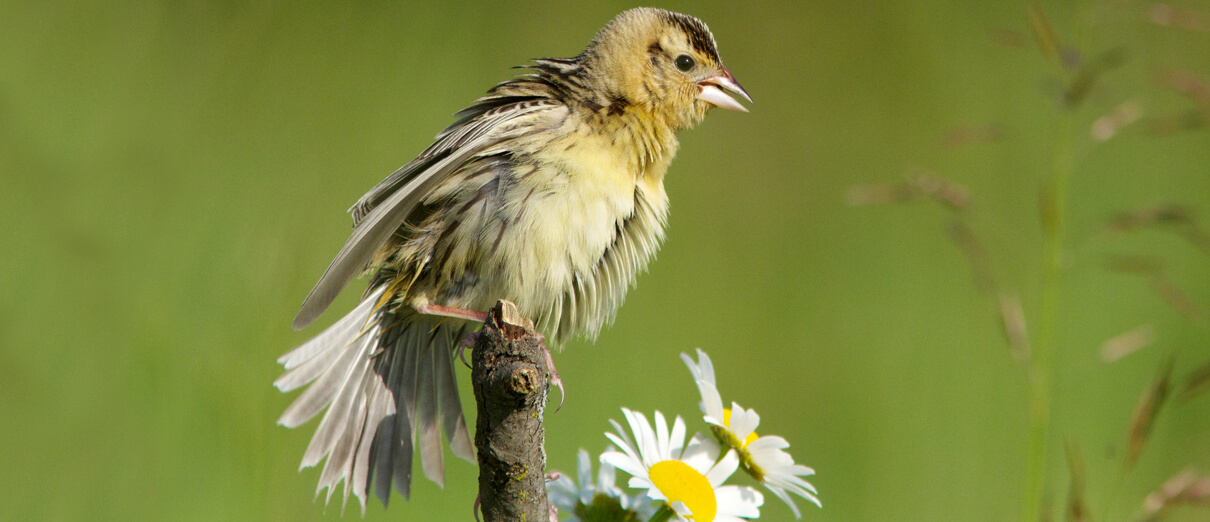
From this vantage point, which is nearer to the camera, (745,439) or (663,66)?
(745,439)

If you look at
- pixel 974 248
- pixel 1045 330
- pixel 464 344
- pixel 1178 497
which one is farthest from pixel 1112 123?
pixel 464 344

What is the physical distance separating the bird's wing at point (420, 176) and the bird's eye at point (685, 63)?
0.43 m

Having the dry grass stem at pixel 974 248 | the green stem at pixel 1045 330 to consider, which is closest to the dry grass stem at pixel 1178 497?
the green stem at pixel 1045 330

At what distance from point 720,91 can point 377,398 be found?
1.35 meters

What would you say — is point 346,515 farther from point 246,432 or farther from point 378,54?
point 378,54

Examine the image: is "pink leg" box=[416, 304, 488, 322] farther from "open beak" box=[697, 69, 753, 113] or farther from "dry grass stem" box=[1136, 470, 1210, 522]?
"dry grass stem" box=[1136, 470, 1210, 522]

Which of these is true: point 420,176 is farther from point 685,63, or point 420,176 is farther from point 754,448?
point 754,448

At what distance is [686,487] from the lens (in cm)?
141

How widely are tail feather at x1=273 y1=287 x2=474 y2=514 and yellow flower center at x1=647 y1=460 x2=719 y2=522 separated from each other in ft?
4.51

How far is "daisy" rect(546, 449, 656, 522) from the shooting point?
1523 mm

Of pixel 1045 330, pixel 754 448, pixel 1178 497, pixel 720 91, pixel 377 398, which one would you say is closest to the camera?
pixel 754 448

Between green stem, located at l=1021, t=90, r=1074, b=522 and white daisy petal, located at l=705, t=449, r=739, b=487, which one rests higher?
white daisy petal, located at l=705, t=449, r=739, b=487

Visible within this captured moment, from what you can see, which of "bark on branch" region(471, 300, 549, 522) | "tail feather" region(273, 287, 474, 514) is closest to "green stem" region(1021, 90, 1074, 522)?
"bark on branch" region(471, 300, 549, 522)

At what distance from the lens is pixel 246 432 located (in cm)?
248
